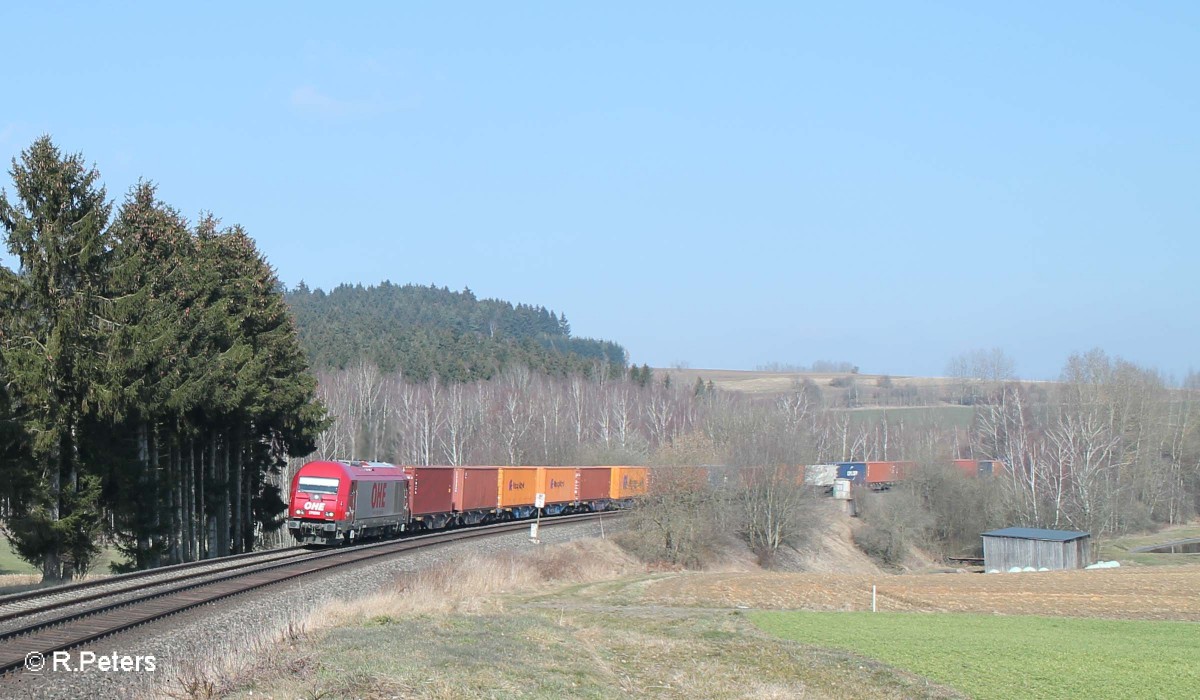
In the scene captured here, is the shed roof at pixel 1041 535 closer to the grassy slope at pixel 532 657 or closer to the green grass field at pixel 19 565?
the grassy slope at pixel 532 657

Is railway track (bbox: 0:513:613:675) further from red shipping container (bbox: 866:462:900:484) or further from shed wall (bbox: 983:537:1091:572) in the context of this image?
red shipping container (bbox: 866:462:900:484)

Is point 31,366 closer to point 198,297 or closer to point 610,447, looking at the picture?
point 198,297

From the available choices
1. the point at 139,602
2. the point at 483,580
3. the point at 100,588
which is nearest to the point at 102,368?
the point at 100,588

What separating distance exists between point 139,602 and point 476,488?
29.6 m

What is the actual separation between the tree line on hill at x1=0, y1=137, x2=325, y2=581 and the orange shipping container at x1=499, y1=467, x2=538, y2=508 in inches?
685

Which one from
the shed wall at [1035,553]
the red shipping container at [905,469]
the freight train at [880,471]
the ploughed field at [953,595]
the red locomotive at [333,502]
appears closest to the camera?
the ploughed field at [953,595]

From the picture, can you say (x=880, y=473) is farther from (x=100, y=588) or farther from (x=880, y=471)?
(x=100, y=588)

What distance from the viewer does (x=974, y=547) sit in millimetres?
69250

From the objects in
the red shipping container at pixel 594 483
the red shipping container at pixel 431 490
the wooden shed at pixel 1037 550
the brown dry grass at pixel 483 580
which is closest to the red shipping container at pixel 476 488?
the red shipping container at pixel 431 490

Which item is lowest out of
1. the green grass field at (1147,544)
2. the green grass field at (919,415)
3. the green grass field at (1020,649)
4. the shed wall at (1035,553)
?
the green grass field at (1147,544)

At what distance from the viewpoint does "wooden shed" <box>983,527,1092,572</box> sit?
173ft

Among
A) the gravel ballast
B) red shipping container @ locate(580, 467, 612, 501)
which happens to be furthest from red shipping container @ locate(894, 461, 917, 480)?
the gravel ballast

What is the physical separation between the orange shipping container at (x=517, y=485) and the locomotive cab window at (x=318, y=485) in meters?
16.7

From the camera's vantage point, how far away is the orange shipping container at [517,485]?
170ft
